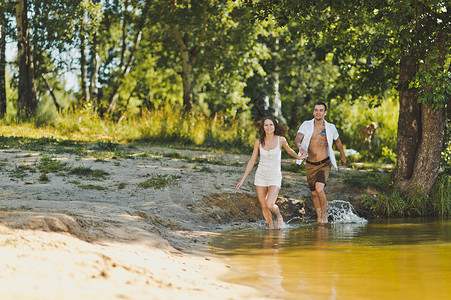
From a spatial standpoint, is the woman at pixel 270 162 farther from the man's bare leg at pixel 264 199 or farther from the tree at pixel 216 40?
the tree at pixel 216 40

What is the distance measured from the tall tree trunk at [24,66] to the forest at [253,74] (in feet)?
0.13

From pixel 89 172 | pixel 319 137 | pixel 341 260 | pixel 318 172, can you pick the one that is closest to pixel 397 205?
pixel 318 172

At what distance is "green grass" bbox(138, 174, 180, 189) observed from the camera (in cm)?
1029

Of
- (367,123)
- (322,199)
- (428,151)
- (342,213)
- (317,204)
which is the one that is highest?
(367,123)

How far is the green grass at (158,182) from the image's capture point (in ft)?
33.8

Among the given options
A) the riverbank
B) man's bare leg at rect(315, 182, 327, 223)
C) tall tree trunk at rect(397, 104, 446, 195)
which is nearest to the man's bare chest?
man's bare leg at rect(315, 182, 327, 223)

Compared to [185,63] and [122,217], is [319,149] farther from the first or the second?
[185,63]

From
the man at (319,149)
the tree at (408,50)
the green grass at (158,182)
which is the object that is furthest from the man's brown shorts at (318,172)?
the green grass at (158,182)

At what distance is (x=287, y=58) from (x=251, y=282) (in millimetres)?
24908

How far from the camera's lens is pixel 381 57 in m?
11.7

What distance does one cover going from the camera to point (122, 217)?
714 centimetres

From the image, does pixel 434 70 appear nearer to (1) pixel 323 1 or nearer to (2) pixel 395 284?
(1) pixel 323 1

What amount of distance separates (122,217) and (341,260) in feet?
10.2

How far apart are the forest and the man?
2.08 m
